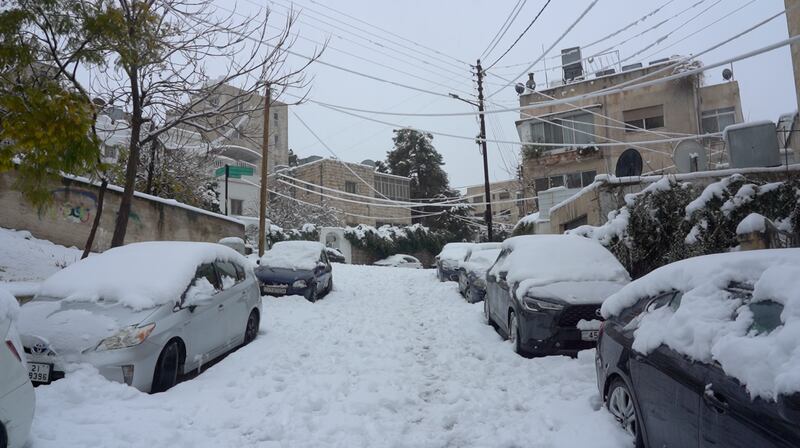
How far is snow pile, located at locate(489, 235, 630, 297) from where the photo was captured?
6609mm

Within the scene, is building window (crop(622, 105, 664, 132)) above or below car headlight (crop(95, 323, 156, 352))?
above

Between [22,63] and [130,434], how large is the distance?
598 cm

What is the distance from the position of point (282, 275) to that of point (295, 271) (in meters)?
0.35

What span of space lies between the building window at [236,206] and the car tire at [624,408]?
3352 centimetres

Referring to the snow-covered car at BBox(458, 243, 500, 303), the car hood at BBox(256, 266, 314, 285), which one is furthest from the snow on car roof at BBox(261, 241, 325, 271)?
the snow-covered car at BBox(458, 243, 500, 303)

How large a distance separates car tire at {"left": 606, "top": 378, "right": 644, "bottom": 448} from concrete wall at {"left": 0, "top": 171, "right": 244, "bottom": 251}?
37.5 feet

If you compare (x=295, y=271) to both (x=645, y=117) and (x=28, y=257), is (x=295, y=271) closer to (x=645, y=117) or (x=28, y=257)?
(x=28, y=257)

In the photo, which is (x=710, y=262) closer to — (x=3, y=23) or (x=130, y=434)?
(x=130, y=434)

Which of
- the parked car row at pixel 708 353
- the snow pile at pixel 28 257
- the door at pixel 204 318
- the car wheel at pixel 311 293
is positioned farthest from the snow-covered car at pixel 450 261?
the parked car row at pixel 708 353

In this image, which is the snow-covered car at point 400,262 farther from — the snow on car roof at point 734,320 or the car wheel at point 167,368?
the snow on car roof at point 734,320

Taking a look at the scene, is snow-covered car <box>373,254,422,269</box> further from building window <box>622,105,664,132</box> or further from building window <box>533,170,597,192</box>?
→ building window <box>622,105,664,132</box>

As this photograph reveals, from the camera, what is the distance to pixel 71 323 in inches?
190

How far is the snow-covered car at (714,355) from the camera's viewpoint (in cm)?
214

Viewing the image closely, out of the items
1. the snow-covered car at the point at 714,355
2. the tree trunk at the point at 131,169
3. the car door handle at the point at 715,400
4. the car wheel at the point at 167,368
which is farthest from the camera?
the tree trunk at the point at 131,169
